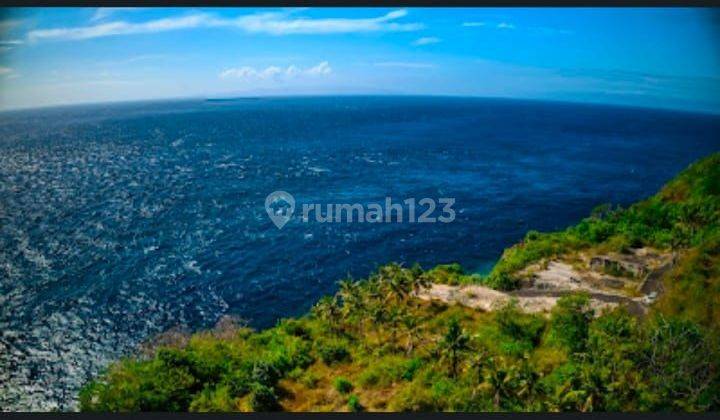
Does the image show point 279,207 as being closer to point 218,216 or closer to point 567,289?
point 218,216

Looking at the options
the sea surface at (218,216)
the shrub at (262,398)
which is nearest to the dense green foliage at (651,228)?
the sea surface at (218,216)

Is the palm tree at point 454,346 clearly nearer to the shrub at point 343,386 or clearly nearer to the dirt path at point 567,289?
the shrub at point 343,386

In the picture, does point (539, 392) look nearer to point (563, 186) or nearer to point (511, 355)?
point (511, 355)

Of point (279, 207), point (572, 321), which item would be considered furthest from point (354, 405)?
point (279, 207)

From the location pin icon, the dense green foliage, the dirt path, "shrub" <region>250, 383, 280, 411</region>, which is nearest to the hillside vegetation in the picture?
"shrub" <region>250, 383, 280, 411</region>

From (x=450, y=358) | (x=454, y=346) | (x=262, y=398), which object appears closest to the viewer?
(x=262, y=398)

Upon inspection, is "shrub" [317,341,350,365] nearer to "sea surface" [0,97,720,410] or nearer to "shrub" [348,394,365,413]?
"shrub" [348,394,365,413]
